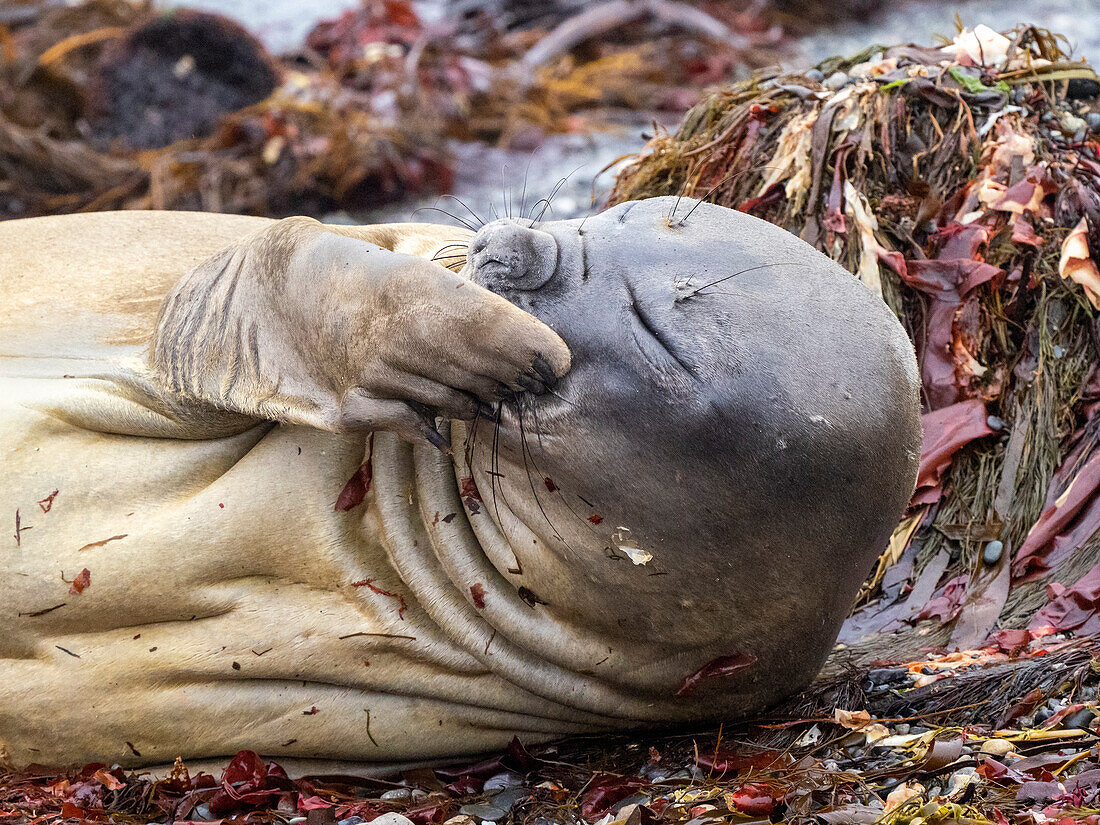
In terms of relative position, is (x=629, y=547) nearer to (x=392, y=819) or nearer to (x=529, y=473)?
(x=529, y=473)

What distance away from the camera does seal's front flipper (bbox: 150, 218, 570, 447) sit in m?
2.70

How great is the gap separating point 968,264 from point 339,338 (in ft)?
8.30

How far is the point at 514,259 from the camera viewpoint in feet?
9.59

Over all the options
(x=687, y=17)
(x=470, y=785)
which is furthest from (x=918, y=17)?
(x=470, y=785)

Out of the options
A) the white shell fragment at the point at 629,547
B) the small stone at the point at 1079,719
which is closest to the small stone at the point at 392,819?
the white shell fragment at the point at 629,547

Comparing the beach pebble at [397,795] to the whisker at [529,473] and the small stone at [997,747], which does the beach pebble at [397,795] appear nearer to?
the whisker at [529,473]

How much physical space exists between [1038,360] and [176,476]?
9.52 feet

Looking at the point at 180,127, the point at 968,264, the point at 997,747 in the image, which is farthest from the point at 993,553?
the point at 180,127

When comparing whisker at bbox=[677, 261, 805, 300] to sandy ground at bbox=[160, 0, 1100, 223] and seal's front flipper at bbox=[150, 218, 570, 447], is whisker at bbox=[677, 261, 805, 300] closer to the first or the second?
seal's front flipper at bbox=[150, 218, 570, 447]

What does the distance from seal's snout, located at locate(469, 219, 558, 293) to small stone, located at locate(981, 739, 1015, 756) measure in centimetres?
152

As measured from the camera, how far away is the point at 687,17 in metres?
11.1

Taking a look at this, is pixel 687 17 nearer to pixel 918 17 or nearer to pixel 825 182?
pixel 918 17

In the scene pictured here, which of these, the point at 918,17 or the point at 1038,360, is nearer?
the point at 1038,360

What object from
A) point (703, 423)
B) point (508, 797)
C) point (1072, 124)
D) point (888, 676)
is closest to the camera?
point (703, 423)
